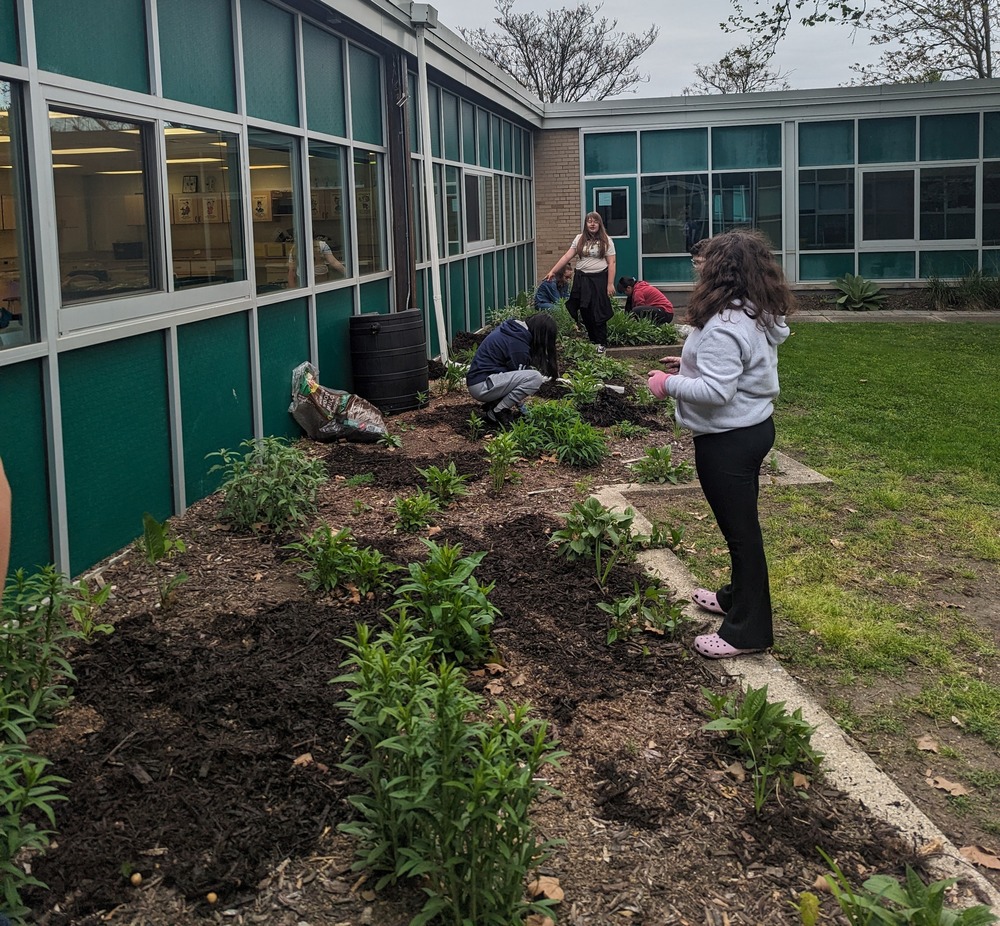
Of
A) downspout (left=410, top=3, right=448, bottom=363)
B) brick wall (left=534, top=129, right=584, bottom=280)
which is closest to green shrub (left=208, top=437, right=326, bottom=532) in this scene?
downspout (left=410, top=3, right=448, bottom=363)

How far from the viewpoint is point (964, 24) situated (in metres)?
31.0

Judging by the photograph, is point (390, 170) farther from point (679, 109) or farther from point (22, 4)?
point (679, 109)

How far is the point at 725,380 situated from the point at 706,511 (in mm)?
2911

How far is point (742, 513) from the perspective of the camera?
4.63 meters

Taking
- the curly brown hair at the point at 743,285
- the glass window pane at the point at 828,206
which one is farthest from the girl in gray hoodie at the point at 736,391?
the glass window pane at the point at 828,206

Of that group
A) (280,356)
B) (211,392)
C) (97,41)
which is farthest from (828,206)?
(97,41)

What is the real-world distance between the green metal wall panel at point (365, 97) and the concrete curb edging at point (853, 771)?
22.4 feet

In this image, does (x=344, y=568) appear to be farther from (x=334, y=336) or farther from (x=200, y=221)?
(x=334, y=336)

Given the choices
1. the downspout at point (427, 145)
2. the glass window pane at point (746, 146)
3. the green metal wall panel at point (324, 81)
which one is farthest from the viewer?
the glass window pane at point (746, 146)

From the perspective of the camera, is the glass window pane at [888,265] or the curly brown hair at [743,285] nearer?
the curly brown hair at [743,285]

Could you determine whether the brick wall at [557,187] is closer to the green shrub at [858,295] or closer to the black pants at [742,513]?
the green shrub at [858,295]

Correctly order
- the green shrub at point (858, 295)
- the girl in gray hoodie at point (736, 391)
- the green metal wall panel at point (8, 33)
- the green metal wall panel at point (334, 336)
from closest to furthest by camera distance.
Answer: the girl in gray hoodie at point (736, 391), the green metal wall panel at point (8, 33), the green metal wall panel at point (334, 336), the green shrub at point (858, 295)

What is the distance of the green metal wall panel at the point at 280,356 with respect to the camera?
8312 millimetres

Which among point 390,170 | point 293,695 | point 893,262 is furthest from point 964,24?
point 293,695
